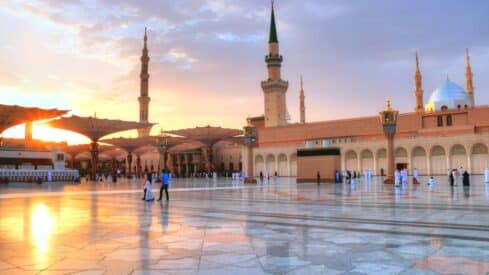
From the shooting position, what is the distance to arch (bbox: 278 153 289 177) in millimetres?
58966

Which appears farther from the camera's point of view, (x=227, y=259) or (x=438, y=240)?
(x=438, y=240)

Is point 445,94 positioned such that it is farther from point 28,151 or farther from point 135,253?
point 135,253

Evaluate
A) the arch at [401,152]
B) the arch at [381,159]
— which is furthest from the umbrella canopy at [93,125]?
the arch at [401,152]

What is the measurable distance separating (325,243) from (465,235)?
212cm

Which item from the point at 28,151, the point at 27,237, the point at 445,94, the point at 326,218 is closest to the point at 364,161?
the point at 445,94

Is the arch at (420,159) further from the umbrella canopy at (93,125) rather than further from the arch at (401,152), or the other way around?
the umbrella canopy at (93,125)

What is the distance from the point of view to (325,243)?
5.35 metres

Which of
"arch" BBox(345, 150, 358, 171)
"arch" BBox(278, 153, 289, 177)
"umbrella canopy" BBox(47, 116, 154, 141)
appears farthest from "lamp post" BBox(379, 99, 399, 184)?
"arch" BBox(278, 153, 289, 177)

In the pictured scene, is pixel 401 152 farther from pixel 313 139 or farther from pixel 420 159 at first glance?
pixel 313 139

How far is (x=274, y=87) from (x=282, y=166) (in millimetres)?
14145

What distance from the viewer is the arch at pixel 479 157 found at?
4166 centimetres

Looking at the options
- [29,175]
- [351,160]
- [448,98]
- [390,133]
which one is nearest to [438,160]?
[351,160]

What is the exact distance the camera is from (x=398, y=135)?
163 ft

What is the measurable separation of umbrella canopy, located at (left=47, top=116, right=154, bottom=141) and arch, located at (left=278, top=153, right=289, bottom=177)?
21508 mm
